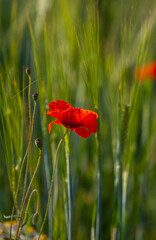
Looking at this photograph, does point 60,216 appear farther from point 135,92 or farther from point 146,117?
point 146,117

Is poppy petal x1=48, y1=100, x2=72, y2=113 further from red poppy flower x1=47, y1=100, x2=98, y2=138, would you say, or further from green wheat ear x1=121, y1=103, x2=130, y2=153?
green wheat ear x1=121, y1=103, x2=130, y2=153

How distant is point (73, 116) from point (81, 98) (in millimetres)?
527

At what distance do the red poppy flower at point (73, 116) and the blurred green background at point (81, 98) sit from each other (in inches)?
2.8

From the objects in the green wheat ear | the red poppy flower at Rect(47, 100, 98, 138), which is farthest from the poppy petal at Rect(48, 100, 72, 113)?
the green wheat ear

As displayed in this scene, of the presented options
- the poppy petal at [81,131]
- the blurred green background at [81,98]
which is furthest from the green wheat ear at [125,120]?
the poppy petal at [81,131]

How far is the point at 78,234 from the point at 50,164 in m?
0.40

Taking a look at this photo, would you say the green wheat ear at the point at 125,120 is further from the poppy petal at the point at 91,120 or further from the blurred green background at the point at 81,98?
the poppy petal at the point at 91,120

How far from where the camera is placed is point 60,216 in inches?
20.9

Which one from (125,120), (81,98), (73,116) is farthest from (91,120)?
(81,98)

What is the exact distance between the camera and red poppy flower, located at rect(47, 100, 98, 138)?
38 cm

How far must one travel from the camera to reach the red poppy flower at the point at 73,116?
0.38 meters

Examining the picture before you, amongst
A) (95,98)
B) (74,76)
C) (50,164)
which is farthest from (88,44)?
(74,76)

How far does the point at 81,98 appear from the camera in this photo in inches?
35.8

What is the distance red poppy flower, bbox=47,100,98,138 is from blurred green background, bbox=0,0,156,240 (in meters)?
0.07
